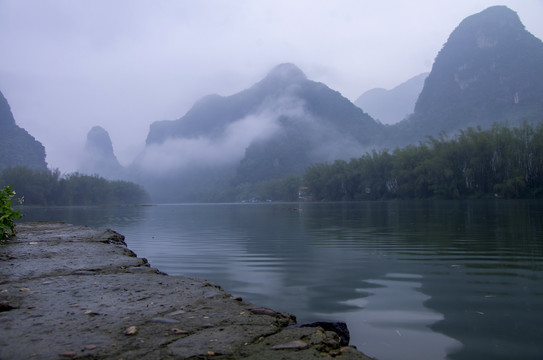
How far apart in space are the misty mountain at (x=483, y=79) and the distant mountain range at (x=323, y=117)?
0.26m

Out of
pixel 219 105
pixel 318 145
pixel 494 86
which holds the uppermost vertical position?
pixel 219 105

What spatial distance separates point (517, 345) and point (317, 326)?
1093 millimetres

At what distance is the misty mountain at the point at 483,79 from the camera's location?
8623cm

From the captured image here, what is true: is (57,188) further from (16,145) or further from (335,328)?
(335,328)

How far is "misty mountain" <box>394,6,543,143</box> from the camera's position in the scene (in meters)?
86.2

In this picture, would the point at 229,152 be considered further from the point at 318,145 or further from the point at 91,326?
the point at 91,326

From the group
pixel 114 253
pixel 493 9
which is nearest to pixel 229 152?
pixel 493 9

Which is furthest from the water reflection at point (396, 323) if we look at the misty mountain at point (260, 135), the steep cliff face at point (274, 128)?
the misty mountain at point (260, 135)

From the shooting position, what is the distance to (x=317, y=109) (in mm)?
139625

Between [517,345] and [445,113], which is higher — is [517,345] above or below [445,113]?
below

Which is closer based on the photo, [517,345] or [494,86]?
[517,345]

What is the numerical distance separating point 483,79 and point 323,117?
49926 millimetres

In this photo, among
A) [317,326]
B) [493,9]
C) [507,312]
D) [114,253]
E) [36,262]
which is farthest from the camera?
[493,9]

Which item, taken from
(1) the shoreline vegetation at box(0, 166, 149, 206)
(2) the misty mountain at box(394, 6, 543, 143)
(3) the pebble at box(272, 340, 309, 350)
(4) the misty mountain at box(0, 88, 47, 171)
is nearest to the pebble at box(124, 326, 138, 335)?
(3) the pebble at box(272, 340, 309, 350)
